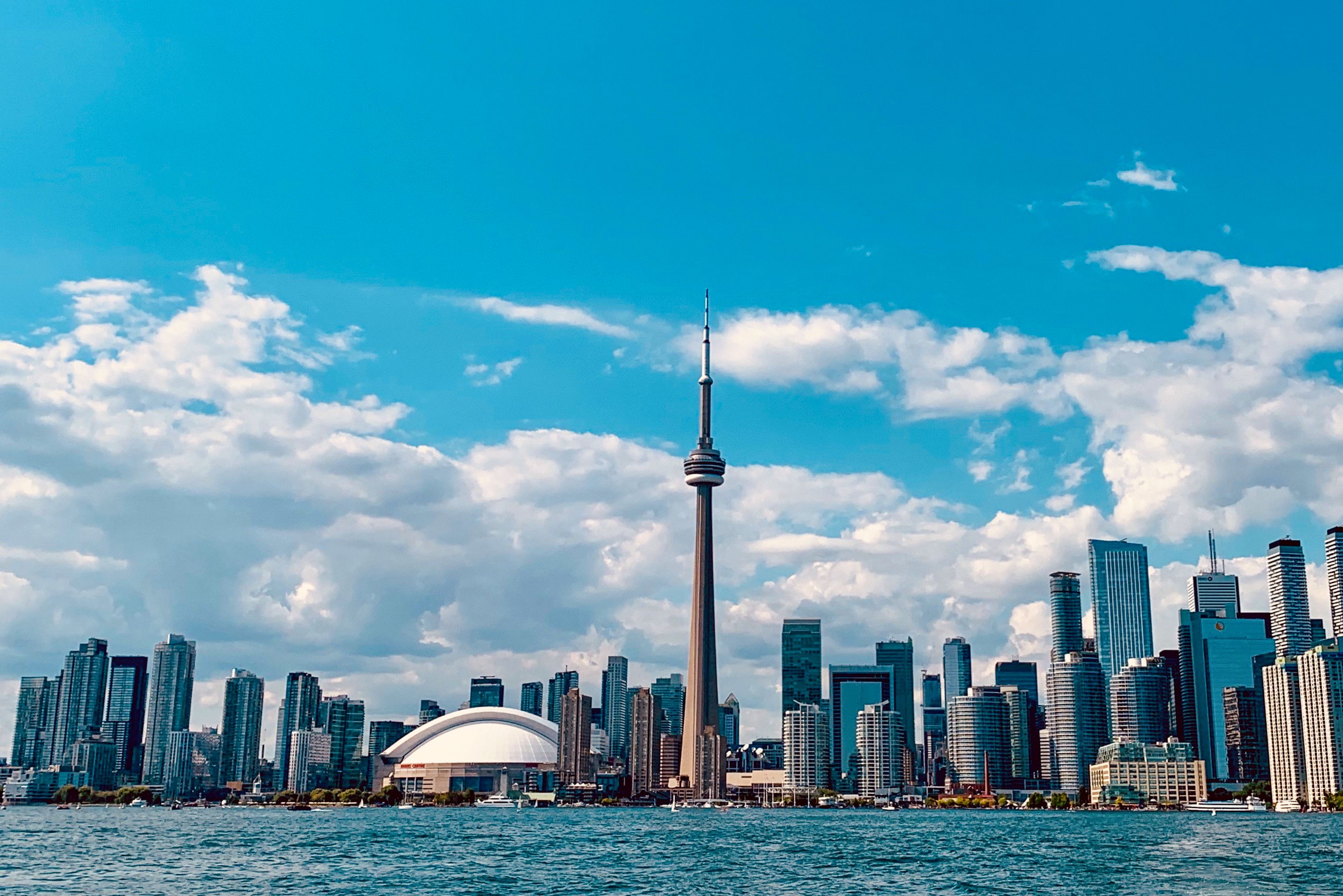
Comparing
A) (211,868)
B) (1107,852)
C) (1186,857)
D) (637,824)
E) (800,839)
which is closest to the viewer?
(211,868)

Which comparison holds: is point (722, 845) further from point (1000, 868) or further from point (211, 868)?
point (211, 868)

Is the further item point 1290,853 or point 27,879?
point 1290,853

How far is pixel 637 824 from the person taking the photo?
655 feet

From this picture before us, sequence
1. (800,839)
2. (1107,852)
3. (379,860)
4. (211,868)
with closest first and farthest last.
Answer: (211,868) < (379,860) < (1107,852) < (800,839)

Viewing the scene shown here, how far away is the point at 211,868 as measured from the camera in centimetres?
9388

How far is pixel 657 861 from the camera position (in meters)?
107

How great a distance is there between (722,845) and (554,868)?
37245 millimetres

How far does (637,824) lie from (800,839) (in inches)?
2228

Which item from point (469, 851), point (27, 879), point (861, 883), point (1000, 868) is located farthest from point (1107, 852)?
point (27, 879)

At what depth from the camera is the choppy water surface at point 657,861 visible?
8112 cm

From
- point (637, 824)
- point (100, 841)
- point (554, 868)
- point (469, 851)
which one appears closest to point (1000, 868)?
point (554, 868)

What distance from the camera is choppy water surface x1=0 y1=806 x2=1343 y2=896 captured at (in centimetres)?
8112

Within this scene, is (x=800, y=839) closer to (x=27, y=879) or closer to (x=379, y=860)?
(x=379, y=860)

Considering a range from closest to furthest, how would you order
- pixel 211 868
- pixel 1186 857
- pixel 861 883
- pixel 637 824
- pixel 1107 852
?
1. pixel 861 883
2. pixel 211 868
3. pixel 1186 857
4. pixel 1107 852
5. pixel 637 824
